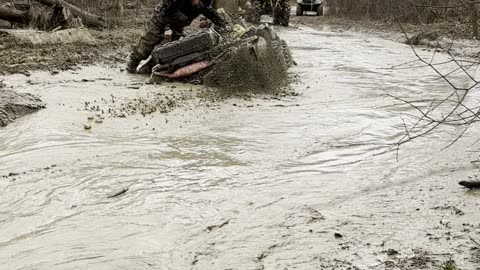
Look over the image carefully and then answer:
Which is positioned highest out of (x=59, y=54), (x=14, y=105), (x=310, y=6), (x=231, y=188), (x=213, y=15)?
(x=213, y=15)

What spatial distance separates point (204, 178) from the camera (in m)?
4.38

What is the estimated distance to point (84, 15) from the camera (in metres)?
12.1

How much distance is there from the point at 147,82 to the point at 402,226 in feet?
16.9

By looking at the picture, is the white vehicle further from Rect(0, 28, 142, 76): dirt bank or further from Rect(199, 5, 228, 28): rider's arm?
Rect(199, 5, 228, 28): rider's arm

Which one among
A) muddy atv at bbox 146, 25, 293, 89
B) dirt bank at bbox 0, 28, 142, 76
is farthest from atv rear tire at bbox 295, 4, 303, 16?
muddy atv at bbox 146, 25, 293, 89

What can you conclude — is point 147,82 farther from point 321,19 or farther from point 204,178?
point 321,19

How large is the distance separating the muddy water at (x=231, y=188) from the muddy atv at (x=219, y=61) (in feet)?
2.05

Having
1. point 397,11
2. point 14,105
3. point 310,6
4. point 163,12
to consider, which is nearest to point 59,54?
point 163,12

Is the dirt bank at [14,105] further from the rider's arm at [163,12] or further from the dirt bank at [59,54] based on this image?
the rider's arm at [163,12]

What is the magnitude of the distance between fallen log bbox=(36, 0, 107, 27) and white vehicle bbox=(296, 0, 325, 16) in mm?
10049

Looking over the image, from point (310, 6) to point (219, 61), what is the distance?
13847 mm

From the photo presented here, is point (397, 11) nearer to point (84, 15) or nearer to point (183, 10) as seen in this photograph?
point (84, 15)

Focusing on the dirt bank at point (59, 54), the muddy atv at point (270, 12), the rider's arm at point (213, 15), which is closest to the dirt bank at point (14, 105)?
the dirt bank at point (59, 54)

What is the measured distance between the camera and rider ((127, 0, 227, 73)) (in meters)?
8.23
